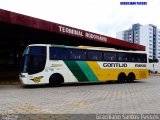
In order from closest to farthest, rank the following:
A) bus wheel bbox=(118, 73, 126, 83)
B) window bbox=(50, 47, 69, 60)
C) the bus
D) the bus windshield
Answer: the bus windshield
the bus
window bbox=(50, 47, 69, 60)
bus wheel bbox=(118, 73, 126, 83)

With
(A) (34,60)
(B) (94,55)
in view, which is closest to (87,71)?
(B) (94,55)

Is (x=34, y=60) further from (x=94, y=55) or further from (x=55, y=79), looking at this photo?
(x=94, y=55)

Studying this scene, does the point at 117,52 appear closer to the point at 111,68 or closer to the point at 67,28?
the point at 111,68

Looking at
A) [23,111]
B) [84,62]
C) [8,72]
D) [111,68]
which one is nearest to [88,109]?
[23,111]

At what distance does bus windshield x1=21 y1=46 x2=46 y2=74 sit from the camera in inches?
797

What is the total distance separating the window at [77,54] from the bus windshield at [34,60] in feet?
8.25

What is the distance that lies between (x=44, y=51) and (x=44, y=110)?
37.0ft

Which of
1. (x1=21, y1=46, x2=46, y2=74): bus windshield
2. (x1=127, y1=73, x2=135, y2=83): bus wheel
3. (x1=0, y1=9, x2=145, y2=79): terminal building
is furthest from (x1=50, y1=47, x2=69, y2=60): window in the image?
(x1=127, y1=73, x2=135, y2=83): bus wheel

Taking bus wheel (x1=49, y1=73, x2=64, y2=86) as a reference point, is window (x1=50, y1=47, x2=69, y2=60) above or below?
above

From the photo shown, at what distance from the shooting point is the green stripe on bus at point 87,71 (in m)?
23.2

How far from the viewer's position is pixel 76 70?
23000 mm

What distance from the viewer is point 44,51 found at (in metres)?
21.0

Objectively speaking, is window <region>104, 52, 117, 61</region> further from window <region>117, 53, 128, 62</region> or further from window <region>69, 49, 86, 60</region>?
window <region>69, 49, 86, 60</region>

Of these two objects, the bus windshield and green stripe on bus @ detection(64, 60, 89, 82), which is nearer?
the bus windshield
